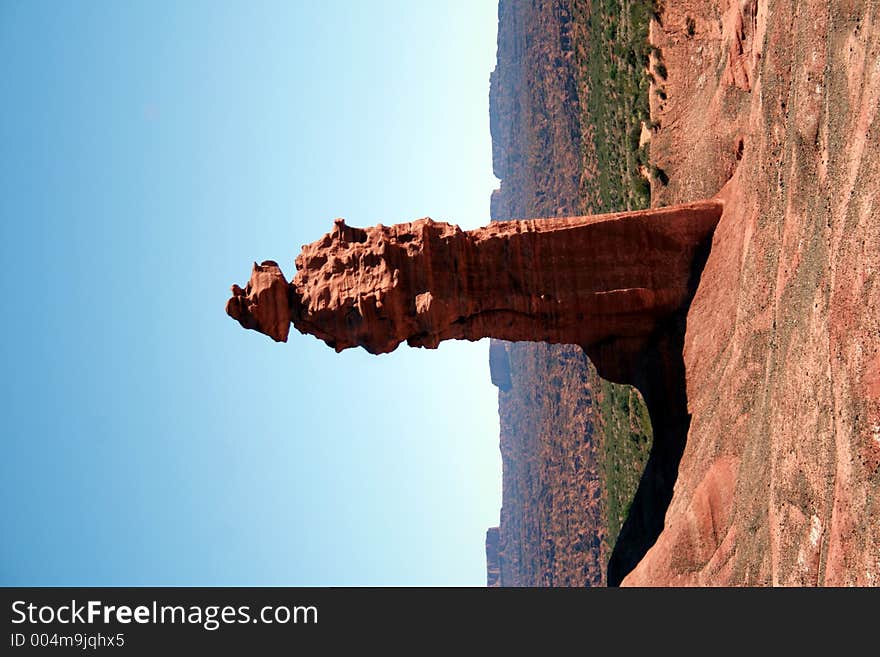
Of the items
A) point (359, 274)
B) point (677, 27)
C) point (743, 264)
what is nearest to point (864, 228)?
point (743, 264)

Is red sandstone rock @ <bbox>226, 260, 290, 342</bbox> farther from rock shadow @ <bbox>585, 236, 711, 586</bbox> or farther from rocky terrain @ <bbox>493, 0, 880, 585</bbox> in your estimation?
rocky terrain @ <bbox>493, 0, 880, 585</bbox>

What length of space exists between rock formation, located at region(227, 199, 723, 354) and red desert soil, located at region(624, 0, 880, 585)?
1413mm

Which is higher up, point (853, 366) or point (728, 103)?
point (728, 103)

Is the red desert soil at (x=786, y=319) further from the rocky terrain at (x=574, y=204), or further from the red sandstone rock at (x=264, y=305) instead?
the red sandstone rock at (x=264, y=305)

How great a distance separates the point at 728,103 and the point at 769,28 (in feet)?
15.3

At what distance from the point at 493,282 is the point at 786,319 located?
9.67 m

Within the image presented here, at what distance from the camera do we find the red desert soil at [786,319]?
630 inches

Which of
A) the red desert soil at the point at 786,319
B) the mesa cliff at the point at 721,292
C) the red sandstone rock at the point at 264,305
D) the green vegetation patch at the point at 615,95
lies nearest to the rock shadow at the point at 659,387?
the mesa cliff at the point at 721,292

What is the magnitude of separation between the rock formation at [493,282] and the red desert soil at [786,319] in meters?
1.41

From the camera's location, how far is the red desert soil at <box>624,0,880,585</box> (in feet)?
52.5

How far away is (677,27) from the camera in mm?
38156

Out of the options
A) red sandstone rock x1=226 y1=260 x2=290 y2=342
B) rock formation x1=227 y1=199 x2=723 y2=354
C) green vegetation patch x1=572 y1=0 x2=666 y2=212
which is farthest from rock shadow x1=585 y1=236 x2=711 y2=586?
green vegetation patch x1=572 y1=0 x2=666 y2=212

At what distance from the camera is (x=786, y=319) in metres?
20.1
